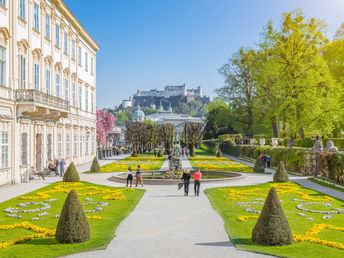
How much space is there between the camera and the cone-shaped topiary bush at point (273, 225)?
905cm

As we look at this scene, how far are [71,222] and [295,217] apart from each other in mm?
7533

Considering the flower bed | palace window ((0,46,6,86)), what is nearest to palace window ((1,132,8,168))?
palace window ((0,46,6,86))

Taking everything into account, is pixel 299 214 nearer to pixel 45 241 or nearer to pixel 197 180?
pixel 197 180

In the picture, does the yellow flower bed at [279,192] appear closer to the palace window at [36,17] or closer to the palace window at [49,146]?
the palace window at [49,146]

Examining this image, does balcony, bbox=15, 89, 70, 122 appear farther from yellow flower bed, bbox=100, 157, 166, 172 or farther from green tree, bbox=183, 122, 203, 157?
green tree, bbox=183, 122, 203, 157

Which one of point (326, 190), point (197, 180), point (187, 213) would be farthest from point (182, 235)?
point (326, 190)

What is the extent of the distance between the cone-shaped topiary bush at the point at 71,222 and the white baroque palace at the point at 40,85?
12928 mm

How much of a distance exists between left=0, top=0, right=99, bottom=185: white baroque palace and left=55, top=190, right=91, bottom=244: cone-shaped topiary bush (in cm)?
1293

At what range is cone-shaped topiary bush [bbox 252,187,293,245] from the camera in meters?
9.05

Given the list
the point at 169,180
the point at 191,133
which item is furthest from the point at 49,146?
the point at 191,133

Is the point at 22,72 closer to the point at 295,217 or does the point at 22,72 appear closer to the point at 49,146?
the point at 49,146

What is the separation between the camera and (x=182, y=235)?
34.1 feet

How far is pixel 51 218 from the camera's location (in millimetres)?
12492

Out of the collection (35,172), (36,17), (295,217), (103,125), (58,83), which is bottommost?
(295,217)
